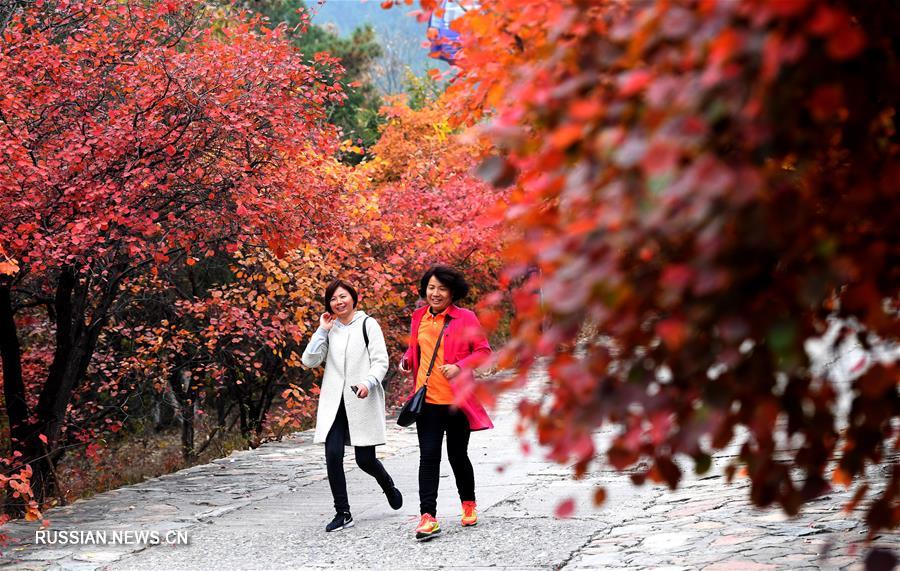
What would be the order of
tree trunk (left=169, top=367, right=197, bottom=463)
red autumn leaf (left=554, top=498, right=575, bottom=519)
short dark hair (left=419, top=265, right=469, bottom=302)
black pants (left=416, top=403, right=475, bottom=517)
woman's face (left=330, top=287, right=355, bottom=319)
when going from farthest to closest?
1. tree trunk (left=169, top=367, right=197, bottom=463)
2. woman's face (left=330, top=287, right=355, bottom=319)
3. short dark hair (left=419, top=265, right=469, bottom=302)
4. black pants (left=416, top=403, right=475, bottom=517)
5. red autumn leaf (left=554, top=498, right=575, bottom=519)

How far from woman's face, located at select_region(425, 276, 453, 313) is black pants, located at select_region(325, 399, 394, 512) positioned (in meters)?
1.11

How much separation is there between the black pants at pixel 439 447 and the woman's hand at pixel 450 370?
265 mm

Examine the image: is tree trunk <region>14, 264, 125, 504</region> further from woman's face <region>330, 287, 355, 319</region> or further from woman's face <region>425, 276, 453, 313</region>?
woman's face <region>425, 276, 453, 313</region>

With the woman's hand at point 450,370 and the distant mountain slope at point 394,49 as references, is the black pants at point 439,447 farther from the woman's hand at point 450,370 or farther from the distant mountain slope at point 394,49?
the distant mountain slope at point 394,49

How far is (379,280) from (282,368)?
2.23 meters

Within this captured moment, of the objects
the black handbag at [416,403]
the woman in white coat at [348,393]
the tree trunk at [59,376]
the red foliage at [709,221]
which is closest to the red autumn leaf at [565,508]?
the red foliage at [709,221]

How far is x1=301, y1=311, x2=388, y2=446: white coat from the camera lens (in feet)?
24.6

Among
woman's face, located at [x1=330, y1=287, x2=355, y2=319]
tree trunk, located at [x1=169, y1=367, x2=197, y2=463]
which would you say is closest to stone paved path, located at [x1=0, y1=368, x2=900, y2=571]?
woman's face, located at [x1=330, y1=287, x2=355, y2=319]

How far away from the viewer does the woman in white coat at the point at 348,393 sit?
7.45 m

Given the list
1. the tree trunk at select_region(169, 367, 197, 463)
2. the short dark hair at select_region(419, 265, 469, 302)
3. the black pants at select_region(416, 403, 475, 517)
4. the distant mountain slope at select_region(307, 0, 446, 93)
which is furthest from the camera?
the distant mountain slope at select_region(307, 0, 446, 93)

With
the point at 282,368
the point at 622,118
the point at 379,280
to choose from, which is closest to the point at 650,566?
the point at 622,118

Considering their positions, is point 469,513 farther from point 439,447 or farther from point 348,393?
point 348,393

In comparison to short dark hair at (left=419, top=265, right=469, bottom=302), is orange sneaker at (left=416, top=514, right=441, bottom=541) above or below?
below

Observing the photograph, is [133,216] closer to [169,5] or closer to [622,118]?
[169,5]
